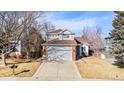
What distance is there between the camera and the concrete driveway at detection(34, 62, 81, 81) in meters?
6.07

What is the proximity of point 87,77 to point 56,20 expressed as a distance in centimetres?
137

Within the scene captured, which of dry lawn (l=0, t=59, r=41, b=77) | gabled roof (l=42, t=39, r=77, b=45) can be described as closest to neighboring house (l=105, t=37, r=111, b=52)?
gabled roof (l=42, t=39, r=77, b=45)

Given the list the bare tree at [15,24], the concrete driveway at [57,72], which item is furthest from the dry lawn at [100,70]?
the bare tree at [15,24]

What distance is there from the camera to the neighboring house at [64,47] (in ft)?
19.8

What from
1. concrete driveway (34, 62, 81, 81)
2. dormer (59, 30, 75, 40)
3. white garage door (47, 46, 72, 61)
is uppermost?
dormer (59, 30, 75, 40)

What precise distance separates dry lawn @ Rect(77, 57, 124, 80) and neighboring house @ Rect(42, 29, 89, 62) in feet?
0.71

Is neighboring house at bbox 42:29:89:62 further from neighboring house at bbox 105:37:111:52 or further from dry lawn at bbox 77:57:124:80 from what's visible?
neighboring house at bbox 105:37:111:52

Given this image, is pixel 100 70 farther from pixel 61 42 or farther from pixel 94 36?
pixel 61 42

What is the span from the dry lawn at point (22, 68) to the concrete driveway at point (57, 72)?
0.12 meters

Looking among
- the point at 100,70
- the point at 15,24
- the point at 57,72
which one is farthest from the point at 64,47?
the point at 15,24

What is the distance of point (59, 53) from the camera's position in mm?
6180

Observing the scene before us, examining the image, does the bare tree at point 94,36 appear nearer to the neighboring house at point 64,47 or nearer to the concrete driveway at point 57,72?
the neighboring house at point 64,47
